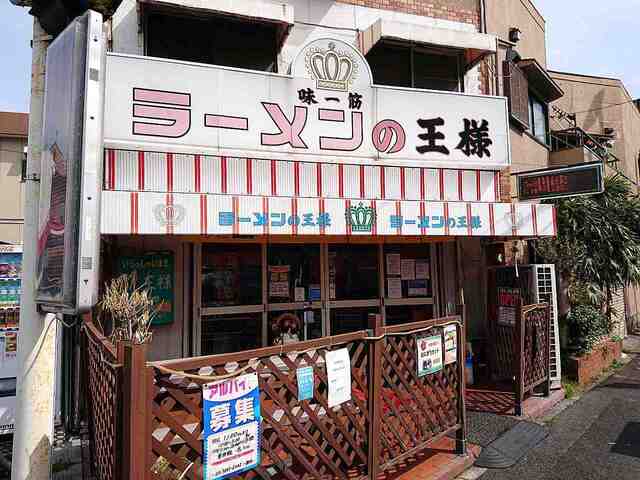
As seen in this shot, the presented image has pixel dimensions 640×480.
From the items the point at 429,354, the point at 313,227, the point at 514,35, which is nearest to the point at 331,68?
the point at 313,227

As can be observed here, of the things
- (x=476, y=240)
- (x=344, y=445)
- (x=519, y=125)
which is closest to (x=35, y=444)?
(x=344, y=445)

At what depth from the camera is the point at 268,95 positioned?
6.64 metres

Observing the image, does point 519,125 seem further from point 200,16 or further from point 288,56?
point 200,16

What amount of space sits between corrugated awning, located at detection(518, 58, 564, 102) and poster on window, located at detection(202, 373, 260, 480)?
9.95 m

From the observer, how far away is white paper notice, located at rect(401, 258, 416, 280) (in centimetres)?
857

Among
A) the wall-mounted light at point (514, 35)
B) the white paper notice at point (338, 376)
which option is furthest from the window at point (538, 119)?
the white paper notice at point (338, 376)

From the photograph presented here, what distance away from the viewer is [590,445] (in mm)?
5879

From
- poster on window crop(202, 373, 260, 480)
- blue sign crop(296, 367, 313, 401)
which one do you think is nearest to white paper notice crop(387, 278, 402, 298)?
blue sign crop(296, 367, 313, 401)

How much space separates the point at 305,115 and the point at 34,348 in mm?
4892

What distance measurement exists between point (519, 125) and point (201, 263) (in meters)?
7.56

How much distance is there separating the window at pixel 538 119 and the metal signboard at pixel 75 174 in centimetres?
1067

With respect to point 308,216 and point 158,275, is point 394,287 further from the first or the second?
point 158,275

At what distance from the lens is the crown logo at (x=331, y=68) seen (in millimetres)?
6832

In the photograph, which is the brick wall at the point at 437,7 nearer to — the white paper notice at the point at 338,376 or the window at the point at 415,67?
the window at the point at 415,67
